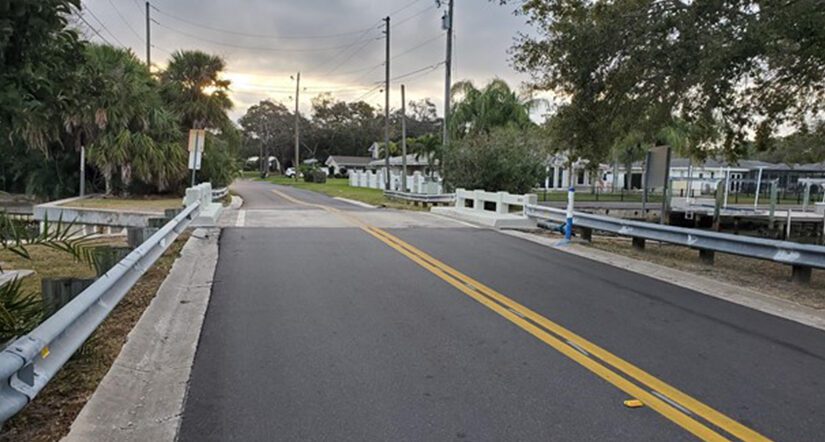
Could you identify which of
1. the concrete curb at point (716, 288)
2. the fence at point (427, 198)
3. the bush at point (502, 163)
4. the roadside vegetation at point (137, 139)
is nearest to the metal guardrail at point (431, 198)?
the fence at point (427, 198)

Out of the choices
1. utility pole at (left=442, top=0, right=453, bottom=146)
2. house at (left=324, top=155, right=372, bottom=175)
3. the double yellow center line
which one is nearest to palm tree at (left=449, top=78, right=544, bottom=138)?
utility pole at (left=442, top=0, right=453, bottom=146)

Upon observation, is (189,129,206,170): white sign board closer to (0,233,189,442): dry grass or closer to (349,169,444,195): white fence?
(0,233,189,442): dry grass

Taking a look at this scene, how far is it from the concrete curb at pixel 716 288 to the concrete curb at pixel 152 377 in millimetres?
6660

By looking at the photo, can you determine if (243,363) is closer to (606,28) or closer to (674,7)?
(606,28)

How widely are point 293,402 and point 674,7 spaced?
9.44 meters

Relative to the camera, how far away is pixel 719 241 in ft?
34.1

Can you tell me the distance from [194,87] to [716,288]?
29267mm

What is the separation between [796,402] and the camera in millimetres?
4559

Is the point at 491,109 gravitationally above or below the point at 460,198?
above

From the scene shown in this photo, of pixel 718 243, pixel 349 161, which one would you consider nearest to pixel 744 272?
pixel 718 243

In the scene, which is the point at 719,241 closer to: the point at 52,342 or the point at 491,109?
the point at 52,342

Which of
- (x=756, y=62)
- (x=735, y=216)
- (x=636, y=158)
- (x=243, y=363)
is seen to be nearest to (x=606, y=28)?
(x=756, y=62)

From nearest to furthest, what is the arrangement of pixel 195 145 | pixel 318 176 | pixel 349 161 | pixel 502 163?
1. pixel 195 145
2. pixel 502 163
3. pixel 318 176
4. pixel 349 161

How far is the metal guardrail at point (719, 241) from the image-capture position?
8.93m
